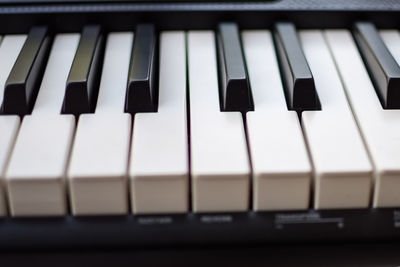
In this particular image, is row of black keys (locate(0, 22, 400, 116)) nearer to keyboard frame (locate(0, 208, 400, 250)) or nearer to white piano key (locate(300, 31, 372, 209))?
white piano key (locate(300, 31, 372, 209))

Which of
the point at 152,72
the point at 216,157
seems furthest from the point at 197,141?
the point at 152,72

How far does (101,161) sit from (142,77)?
133mm

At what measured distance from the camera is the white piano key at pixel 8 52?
0.76 metres

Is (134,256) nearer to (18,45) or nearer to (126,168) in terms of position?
(126,168)

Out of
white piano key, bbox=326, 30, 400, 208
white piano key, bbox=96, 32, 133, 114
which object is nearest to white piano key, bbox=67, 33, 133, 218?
white piano key, bbox=96, 32, 133, 114

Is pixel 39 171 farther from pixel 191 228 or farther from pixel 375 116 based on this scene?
pixel 375 116

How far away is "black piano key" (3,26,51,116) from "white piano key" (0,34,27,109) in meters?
0.02

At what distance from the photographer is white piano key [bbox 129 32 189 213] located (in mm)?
612

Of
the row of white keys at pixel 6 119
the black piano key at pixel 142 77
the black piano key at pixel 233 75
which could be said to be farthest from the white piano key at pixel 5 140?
the black piano key at pixel 233 75

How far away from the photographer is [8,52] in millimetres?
806

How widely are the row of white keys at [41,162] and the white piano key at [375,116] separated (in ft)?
1.04

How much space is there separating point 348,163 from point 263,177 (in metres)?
0.09

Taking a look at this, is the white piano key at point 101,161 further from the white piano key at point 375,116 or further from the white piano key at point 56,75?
the white piano key at point 375,116

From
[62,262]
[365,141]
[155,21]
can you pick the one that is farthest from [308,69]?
[62,262]
